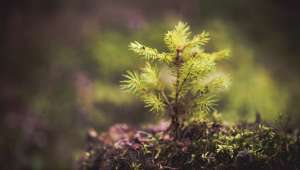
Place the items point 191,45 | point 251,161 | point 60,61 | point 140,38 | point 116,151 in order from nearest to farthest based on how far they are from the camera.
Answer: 1. point 251,161
2. point 191,45
3. point 116,151
4. point 140,38
5. point 60,61

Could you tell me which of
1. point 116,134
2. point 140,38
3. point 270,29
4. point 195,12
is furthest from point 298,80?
point 116,134

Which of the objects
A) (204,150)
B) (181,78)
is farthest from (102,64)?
(204,150)

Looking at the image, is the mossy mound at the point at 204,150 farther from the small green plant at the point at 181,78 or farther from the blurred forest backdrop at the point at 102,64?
the blurred forest backdrop at the point at 102,64

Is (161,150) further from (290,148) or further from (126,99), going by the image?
(126,99)

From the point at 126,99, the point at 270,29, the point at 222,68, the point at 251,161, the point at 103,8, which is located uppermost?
the point at 103,8

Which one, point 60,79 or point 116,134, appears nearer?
point 116,134

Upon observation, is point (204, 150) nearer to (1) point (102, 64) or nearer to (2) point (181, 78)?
(2) point (181, 78)

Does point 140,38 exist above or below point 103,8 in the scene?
below
